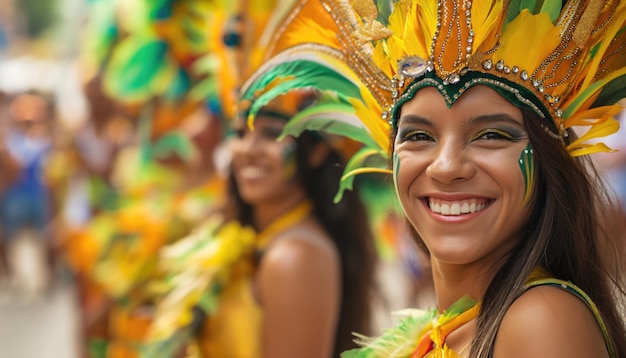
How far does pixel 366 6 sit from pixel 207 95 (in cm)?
272

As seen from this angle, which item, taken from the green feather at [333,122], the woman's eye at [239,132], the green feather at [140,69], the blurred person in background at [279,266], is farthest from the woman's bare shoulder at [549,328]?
the green feather at [140,69]

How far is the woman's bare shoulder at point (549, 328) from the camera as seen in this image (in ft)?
5.68

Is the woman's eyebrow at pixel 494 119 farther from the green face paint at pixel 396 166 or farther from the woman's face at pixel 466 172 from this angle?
the green face paint at pixel 396 166

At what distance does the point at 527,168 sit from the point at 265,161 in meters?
1.65

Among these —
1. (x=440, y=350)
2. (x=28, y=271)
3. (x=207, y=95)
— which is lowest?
(x=28, y=271)

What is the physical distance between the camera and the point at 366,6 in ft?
7.04

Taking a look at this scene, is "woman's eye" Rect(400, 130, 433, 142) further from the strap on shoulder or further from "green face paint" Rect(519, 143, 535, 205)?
the strap on shoulder

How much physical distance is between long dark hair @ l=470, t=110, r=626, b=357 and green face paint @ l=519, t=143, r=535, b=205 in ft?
0.06

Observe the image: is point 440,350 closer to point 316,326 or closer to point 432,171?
point 432,171

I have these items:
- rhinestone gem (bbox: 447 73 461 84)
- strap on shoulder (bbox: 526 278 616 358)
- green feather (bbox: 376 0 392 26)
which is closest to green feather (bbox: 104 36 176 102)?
green feather (bbox: 376 0 392 26)

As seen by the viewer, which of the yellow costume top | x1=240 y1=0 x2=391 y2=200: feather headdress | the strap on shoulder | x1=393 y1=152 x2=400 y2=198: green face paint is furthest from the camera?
the yellow costume top

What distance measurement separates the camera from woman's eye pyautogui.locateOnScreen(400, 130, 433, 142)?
6.57 ft

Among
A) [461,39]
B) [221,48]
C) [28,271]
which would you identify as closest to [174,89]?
[221,48]

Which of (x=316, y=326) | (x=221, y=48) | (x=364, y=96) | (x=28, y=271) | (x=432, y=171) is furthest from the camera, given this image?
(x=28, y=271)
